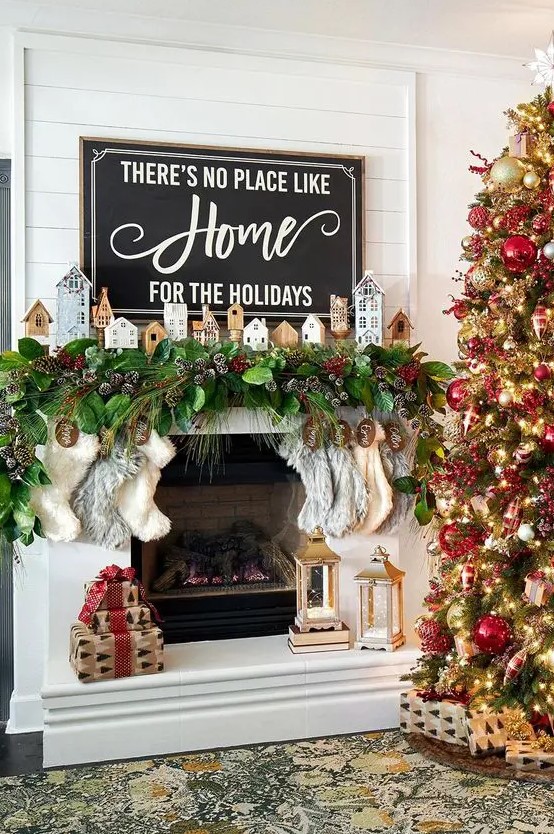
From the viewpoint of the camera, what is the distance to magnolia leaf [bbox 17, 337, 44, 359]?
259 cm

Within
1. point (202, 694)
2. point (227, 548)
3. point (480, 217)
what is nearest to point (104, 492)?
point (227, 548)

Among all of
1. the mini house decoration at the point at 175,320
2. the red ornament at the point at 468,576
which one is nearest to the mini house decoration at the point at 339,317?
the mini house decoration at the point at 175,320

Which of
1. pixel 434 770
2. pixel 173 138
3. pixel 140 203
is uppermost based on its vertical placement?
pixel 173 138

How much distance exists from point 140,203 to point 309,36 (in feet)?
3.27

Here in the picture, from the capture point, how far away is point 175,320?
2.85m

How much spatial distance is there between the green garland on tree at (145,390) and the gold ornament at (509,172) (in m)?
0.76

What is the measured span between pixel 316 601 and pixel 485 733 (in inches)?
30.9

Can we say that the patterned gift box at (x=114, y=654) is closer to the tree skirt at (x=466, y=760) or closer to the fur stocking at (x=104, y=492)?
the fur stocking at (x=104, y=492)

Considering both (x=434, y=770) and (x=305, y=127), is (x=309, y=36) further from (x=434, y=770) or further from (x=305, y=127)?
(x=434, y=770)

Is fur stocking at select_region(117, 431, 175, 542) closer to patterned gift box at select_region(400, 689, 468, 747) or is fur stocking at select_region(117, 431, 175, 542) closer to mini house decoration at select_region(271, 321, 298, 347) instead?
mini house decoration at select_region(271, 321, 298, 347)

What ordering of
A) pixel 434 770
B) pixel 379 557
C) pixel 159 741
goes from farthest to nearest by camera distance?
1. pixel 379 557
2. pixel 159 741
3. pixel 434 770

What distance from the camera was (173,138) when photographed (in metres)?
3.00

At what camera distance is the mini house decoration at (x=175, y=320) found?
285cm

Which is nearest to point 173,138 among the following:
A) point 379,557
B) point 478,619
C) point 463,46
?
point 463,46
